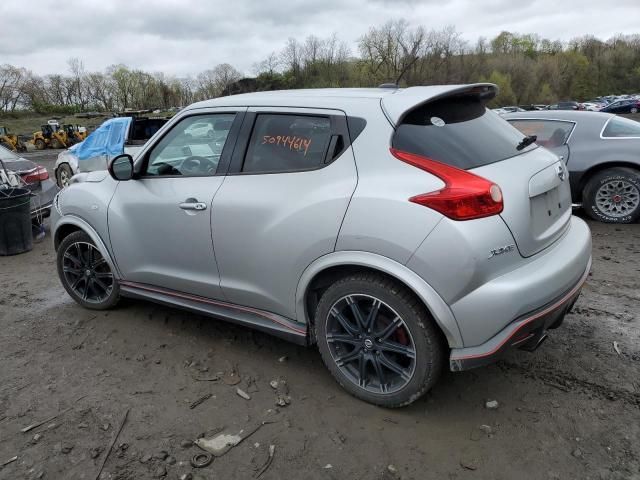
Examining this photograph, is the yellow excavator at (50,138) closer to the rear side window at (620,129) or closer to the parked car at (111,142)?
the parked car at (111,142)

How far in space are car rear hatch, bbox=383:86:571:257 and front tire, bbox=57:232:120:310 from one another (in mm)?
2848

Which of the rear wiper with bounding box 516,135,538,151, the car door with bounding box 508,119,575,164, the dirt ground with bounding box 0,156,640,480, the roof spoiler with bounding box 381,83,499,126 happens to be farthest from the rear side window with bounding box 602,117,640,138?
the roof spoiler with bounding box 381,83,499,126

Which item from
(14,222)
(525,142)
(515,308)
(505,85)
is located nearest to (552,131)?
(525,142)

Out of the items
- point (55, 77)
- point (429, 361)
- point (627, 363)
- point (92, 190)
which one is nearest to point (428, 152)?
point (429, 361)

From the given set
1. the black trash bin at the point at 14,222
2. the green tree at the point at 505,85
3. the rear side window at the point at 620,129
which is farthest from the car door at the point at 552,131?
the green tree at the point at 505,85

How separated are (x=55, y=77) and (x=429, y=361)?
9601 cm

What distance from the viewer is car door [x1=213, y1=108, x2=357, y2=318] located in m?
2.77

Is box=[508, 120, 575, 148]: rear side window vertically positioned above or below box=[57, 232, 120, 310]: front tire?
above

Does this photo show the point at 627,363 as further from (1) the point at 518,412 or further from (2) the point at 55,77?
(2) the point at 55,77

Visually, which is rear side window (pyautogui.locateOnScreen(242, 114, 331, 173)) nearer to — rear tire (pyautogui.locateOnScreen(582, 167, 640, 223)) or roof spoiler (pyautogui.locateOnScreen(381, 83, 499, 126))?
roof spoiler (pyautogui.locateOnScreen(381, 83, 499, 126))

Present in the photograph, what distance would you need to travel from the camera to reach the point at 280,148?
3.06 metres

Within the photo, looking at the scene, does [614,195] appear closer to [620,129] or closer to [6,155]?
[620,129]

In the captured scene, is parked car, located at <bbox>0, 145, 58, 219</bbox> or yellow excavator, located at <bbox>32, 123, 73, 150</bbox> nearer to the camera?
parked car, located at <bbox>0, 145, 58, 219</bbox>

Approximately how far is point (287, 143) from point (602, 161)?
17.3 ft
